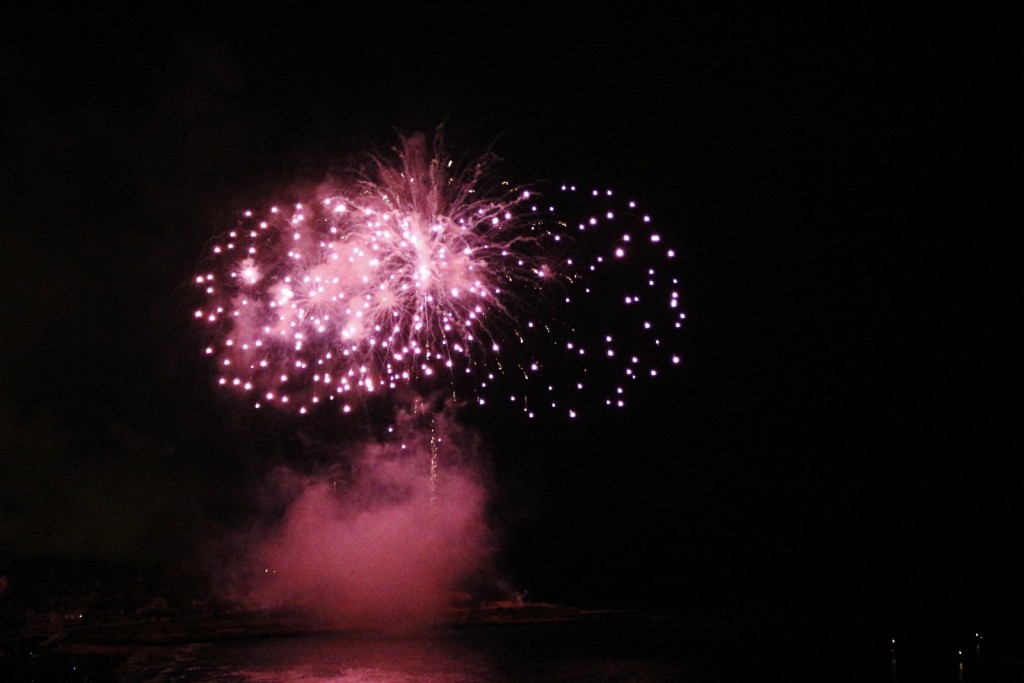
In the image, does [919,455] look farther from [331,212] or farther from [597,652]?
[331,212]

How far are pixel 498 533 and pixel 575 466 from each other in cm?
340

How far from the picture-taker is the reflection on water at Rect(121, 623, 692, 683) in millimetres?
11695

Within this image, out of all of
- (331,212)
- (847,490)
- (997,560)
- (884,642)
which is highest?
(331,212)

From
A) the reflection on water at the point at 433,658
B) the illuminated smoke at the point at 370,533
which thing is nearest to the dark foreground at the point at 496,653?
the reflection on water at the point at 433,658

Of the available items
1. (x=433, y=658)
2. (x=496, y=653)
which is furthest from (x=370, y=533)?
(x=433, y=658)

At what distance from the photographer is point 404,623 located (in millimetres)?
16625

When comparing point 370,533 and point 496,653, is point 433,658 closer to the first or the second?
point 496,653

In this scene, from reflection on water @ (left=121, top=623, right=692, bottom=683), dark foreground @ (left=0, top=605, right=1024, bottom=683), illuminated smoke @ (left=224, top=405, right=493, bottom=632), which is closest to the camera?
reflection on water @ (left=121, top=623, right=692, bottom=683)

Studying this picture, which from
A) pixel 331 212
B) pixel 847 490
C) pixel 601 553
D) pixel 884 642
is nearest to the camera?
pixel 331 212

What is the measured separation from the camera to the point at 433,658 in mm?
13125

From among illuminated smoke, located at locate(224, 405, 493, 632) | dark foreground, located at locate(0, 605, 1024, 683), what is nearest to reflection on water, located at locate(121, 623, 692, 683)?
dark foreground, located at locate(0, 605, 1024, 683)

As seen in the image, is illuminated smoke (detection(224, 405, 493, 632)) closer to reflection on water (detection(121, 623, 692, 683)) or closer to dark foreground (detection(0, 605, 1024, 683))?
dark foreground (detection(0, 605, 1024, 683))

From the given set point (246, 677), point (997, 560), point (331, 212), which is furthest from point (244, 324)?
point (997, 560)

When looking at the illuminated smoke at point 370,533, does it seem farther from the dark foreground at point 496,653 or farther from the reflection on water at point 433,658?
the reflection on water at point 433,658
